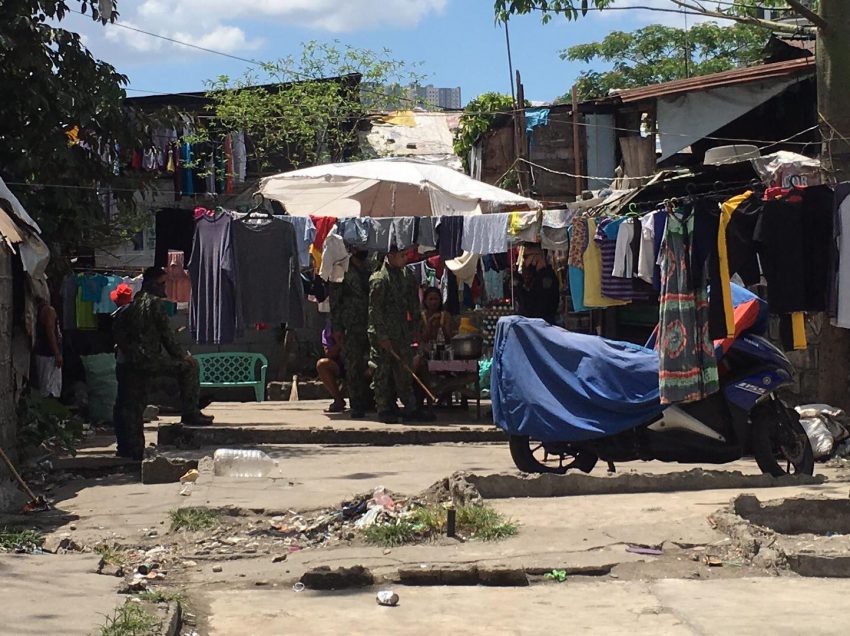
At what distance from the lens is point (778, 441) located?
9422 millimetres

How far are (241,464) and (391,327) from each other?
3.81 meters

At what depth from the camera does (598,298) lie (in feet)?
42.4

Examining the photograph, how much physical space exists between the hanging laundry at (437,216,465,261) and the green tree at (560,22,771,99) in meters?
18.3

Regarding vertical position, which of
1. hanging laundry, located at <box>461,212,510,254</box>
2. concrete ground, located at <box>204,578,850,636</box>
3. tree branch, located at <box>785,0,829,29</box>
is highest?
tree branch, located at <box>785,0,829,29</box>

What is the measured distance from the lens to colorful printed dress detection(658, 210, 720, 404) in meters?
9.03

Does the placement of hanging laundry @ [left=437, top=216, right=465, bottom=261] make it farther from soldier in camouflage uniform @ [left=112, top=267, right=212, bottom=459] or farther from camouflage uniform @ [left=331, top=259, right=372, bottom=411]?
soldier in camouflage uniform @ [left=112, top=267, right=212, bottom=459]

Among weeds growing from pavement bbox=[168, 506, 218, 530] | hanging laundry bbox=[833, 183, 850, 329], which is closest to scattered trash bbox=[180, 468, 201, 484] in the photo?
weeds growing from pavement bbox=[168, 506, 218, 530]

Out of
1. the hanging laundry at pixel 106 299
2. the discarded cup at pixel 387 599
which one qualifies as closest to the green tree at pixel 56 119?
the hanging laundry at pixel 106 299

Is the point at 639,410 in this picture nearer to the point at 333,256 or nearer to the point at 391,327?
the point at 391,327

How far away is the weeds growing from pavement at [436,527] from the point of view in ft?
24.4

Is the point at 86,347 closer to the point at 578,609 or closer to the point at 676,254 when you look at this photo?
the point at 676,254

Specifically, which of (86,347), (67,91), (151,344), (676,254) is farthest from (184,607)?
(86,347)

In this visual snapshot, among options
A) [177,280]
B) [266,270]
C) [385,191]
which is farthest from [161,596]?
[385,191]

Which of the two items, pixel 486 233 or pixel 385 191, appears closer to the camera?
pixel 486 233
